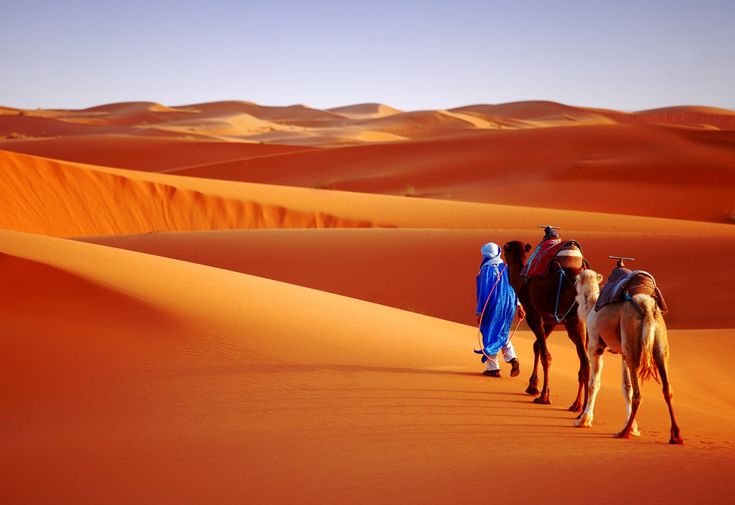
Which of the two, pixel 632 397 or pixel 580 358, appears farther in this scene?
pixel 580 358

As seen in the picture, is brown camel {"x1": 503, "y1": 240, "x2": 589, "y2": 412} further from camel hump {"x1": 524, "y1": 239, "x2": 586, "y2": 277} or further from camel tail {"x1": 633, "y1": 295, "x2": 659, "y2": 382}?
camel tail {"x1": 633, "y1": 295, "x2": 659, "y2": 382}

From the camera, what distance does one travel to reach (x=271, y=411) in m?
6.62

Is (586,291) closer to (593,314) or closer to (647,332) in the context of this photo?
(593,314)

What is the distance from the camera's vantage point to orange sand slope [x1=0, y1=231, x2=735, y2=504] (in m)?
5.20

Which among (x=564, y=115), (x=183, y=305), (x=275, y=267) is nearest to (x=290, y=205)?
(x=275, y=267)

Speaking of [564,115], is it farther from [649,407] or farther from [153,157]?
[649,407]

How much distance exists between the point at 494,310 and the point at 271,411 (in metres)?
2.82

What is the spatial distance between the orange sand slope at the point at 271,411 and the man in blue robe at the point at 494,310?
275mm

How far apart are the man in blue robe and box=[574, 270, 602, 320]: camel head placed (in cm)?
120

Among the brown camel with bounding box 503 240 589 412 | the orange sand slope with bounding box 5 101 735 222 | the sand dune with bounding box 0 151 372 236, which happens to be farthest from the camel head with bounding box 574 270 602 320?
the orange sand slope with bounding box 5 101 735 222

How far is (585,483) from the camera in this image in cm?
511

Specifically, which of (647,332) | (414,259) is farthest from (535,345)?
(414,259)

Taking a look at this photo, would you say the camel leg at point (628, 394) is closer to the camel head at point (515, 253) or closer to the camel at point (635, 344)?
the camel at point (635, 344)

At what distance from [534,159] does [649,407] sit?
4280cm
